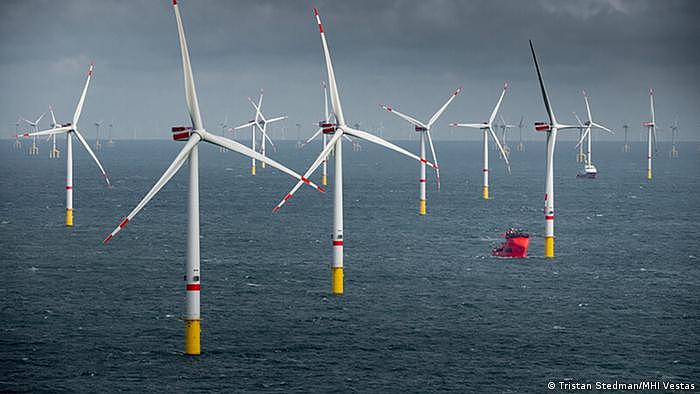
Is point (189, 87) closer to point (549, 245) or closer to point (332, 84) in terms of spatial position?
point (332, 84)

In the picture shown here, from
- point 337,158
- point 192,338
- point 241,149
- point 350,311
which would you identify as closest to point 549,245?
point 350,311

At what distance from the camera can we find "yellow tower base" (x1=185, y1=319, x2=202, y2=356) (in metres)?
63.5

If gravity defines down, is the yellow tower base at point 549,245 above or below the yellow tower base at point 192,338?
above

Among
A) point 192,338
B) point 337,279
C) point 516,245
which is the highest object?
point 516,245

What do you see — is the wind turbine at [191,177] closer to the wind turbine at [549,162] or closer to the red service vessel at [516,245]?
the wind turbine at [549,162]

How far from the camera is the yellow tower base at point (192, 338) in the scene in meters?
63.5

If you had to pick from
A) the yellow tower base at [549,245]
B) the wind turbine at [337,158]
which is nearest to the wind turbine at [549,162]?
the yellow tower base at [549,245]

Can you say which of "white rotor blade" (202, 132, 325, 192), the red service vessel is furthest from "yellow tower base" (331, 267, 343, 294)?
the red service vessel

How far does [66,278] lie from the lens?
10219cm

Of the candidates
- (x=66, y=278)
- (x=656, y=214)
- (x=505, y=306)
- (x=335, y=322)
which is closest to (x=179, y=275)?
(x=66, y=278)

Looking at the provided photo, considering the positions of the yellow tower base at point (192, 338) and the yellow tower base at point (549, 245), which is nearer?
the yellow tower base at point (192, 338)

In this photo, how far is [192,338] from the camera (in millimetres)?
65438

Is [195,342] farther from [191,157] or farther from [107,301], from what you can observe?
[107,301]

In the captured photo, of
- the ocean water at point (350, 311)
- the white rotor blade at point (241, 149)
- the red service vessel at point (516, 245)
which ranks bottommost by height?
the ocean water at point (350, 311)
